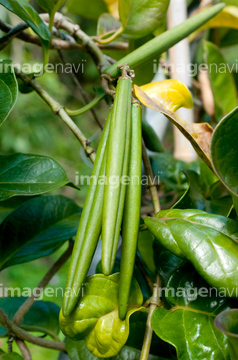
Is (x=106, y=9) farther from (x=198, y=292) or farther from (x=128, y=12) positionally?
(x=198, y=292)

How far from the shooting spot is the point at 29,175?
366 millimetres

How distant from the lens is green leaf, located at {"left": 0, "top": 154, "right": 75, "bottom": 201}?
343mm

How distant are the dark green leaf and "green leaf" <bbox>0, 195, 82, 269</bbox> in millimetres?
213

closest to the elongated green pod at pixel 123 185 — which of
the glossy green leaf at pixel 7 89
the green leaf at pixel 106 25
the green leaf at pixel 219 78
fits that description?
the glossy green leaf at pixel 7 89

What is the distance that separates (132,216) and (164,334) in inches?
3.8

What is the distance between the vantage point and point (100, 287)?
11.7 inches

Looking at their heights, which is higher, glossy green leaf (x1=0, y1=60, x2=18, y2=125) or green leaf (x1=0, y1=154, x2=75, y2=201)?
glossy green leaf (x1=0, y1=60, x2=18, y2=125)

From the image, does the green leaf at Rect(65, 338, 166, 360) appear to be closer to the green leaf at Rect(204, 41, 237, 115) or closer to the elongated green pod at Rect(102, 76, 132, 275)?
the elongated green pod at Rect(102, 76, 132, 275)

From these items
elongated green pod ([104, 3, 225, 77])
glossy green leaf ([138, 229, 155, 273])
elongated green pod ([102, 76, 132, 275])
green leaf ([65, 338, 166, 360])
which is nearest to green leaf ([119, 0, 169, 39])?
elongated green pod ([104, 3, 225, 77])

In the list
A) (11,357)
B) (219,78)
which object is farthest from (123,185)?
(219,78)

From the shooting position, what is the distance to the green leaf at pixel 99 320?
285 millimetres

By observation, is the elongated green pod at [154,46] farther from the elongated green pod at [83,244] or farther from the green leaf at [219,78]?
the green leaf at [219,78]

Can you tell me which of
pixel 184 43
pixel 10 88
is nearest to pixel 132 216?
pixel 10 88

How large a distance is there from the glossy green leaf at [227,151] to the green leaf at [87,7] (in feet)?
2.10
